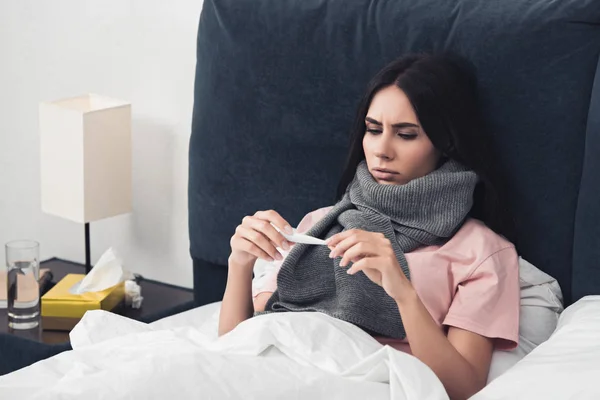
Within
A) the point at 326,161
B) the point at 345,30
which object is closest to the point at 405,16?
the point at 345,30

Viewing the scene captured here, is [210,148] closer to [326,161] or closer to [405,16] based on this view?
[326,161]

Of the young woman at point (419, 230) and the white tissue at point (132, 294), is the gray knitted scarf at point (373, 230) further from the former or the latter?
the white tissue at point (132, 294)

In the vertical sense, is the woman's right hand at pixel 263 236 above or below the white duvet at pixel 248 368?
above

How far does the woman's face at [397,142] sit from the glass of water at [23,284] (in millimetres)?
849

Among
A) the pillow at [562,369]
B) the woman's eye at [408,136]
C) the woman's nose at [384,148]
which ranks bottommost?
the pillow at [562,369]

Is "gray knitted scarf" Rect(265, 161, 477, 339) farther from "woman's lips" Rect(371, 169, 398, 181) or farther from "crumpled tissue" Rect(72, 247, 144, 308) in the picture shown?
"crumpled tissue" Rect(72, 247, 144, 308)

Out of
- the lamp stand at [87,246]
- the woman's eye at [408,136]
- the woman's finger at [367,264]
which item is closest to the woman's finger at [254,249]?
the woman's finger at [367,264]

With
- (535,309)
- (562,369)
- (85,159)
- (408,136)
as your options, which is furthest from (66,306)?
(562,369)

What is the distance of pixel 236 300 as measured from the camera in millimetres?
1972

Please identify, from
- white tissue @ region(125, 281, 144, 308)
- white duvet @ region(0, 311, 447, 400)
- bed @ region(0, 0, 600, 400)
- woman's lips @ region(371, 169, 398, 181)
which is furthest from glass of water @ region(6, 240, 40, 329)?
woman's lips @ region(371, 169, 398, 181)

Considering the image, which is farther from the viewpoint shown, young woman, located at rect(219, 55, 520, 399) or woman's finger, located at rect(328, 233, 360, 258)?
young woman, located at rect(219, 55, 520, 399)

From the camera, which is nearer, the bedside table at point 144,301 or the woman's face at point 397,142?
the woman's face at point 397,142

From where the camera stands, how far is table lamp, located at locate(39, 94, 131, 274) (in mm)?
2455

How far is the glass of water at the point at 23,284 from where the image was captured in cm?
229
